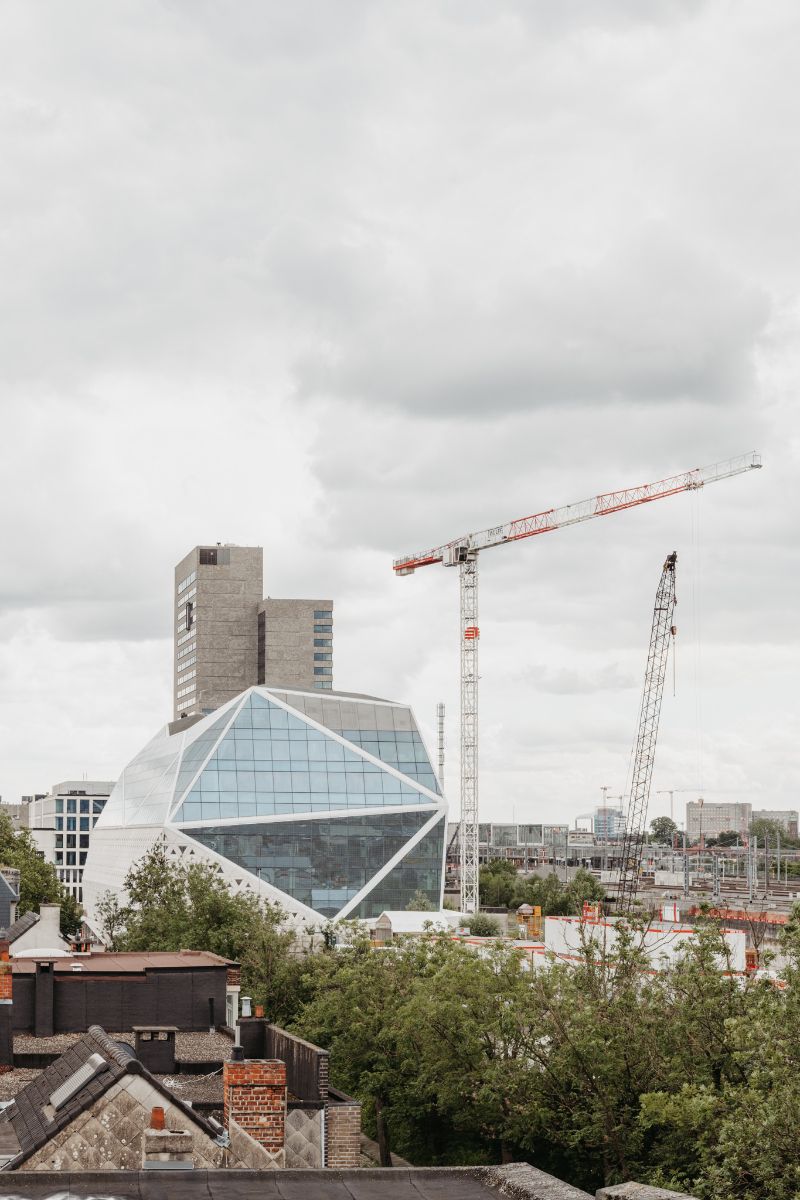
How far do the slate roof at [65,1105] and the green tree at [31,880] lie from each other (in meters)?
77.9

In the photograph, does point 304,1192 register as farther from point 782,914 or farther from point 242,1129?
point 782,914

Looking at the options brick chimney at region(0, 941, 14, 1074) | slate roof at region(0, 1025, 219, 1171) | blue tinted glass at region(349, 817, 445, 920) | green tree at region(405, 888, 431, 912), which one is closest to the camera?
slate roof at region(0, 1025, 219, 1171)

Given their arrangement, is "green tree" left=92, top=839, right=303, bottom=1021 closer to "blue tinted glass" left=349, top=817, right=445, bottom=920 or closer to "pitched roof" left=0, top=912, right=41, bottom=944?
"pitched roof" left=0, top=912, right=41, bottom=944

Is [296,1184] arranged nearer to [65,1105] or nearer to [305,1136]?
[65,1105]

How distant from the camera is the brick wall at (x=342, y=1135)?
2873 centimetres

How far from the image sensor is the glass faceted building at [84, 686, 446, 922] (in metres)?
136

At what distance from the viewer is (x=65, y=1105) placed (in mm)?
23609

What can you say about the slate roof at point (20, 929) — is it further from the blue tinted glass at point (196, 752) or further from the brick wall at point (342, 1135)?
the blue tinted glass at point (196, 752)

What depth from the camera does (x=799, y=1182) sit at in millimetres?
25578

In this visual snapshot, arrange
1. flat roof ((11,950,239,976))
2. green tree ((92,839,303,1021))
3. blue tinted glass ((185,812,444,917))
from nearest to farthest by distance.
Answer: flat roof ((11,950,239,976)) → green tree ((92,839,303,1021)) → blue tinted glass ((185,812,444,917))

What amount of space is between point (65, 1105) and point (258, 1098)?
12.9 ft

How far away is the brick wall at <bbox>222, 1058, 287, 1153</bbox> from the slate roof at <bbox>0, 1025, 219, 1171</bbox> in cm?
152

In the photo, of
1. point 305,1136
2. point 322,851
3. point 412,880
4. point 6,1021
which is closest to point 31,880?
point 322,851

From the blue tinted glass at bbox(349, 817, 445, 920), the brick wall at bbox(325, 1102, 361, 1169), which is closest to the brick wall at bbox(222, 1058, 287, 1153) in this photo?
the brick wall at bbox(325, 1102, 361, 1169)
